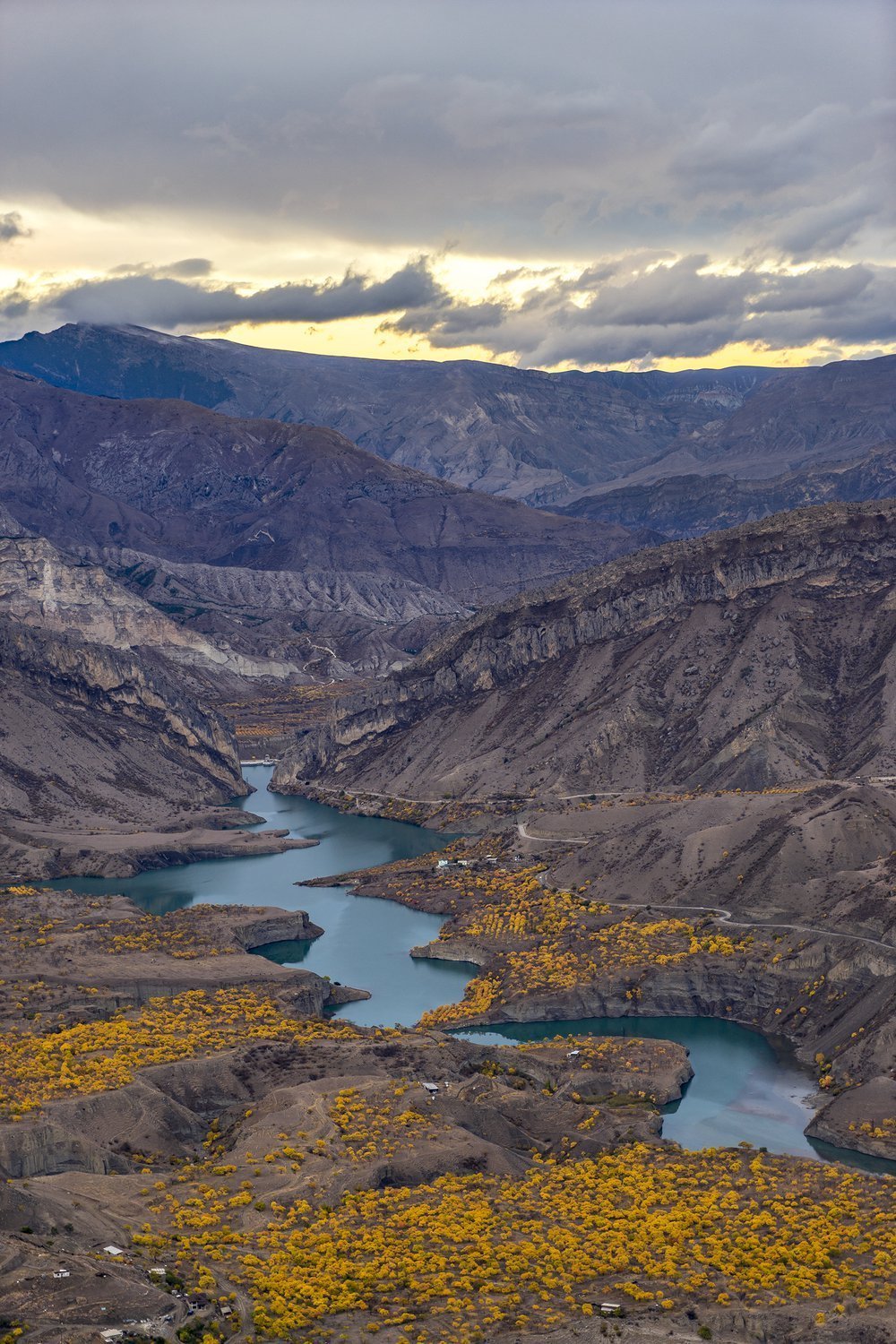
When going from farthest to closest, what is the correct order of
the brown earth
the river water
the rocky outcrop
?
the river water → the rocky outcrop → the brown earth

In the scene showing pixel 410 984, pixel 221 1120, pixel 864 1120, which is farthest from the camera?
pixel 410 984

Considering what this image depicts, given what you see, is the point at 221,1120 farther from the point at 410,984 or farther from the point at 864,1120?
the point at 410,984

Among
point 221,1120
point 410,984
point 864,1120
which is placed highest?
point 221,1120

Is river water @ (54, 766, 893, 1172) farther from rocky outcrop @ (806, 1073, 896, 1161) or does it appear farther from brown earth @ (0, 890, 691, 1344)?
brown earth @ (0, 890, 691, 1344)

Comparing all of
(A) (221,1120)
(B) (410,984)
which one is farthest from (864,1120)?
(B) (410,984)

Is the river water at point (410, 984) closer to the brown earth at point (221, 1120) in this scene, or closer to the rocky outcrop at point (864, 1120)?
the rocky outcrop at point (864, 1120)

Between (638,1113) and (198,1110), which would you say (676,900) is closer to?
(638,1113)

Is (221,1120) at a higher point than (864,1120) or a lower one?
higher

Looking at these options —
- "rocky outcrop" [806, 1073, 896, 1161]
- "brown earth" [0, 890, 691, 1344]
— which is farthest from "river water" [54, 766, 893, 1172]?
"brown earth" [0, 890, 691, 1344]
